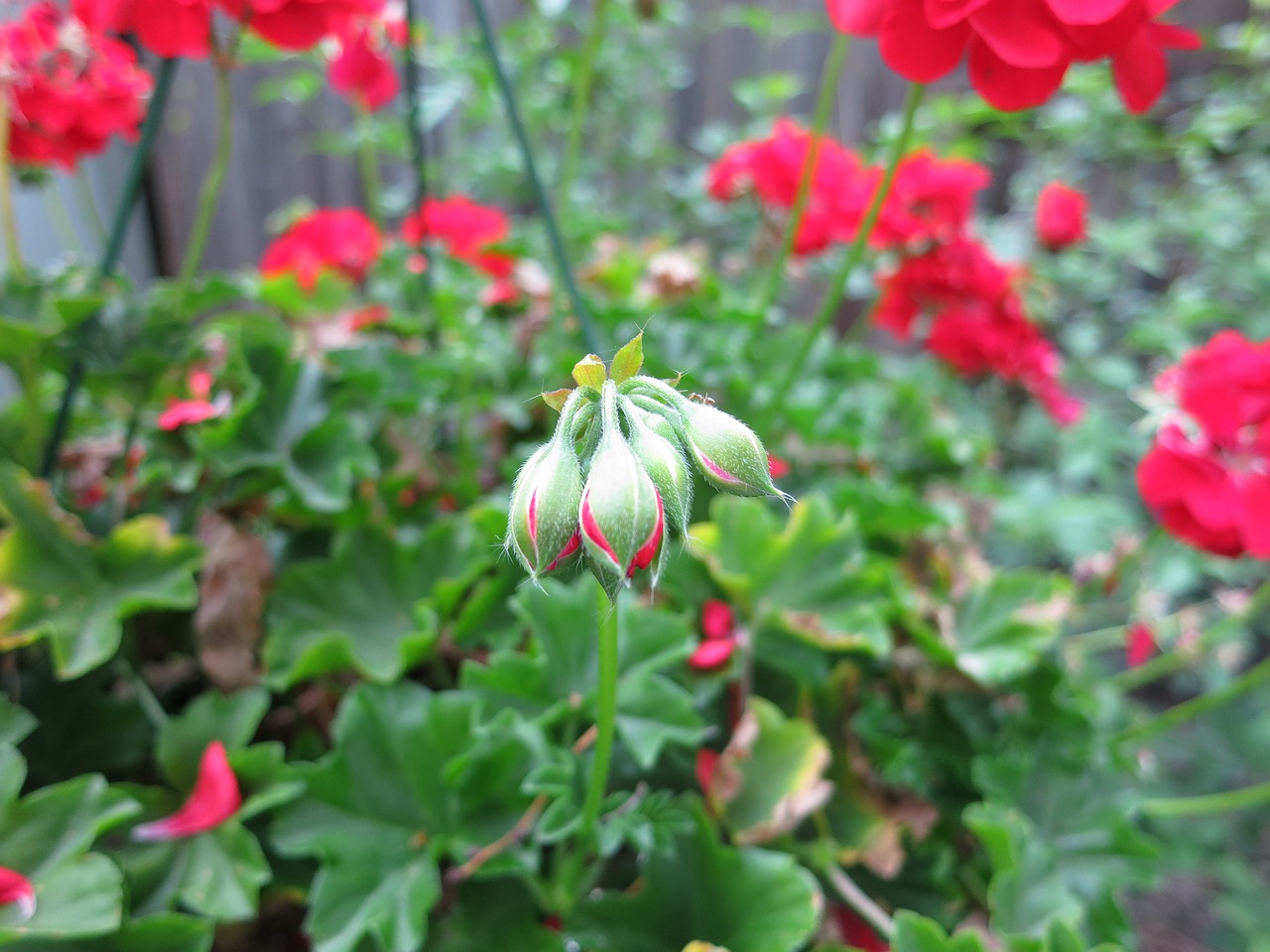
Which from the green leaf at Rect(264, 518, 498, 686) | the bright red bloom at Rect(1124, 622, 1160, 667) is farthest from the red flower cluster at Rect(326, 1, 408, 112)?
the bright red bloom at Rect(1124, 622, 1160, 667)

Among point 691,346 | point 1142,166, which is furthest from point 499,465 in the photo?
point 1142,166

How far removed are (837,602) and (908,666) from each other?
118 mm

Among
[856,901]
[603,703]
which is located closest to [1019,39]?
[603,703]

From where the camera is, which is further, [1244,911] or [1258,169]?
[1258,169]

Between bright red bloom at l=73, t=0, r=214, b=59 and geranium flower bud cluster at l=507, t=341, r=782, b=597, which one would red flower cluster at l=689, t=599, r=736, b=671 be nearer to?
geranium flower bud cluster at l=507, t=341, r=782, b=597

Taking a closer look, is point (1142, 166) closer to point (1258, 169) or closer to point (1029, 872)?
point (1258, 169)

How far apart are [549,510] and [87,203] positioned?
953mm

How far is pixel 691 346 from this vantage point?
865mm

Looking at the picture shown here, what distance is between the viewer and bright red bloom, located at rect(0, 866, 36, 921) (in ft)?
1.32

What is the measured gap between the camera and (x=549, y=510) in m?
0.29

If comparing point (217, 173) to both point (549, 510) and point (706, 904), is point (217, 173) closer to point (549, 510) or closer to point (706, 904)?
point (549, 510)

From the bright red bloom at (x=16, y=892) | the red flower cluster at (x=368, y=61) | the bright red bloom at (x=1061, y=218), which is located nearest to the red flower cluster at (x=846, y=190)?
the bright red bloom at (x=1061, y=218)

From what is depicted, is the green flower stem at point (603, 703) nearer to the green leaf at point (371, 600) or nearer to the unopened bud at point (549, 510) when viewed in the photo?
the unopened bud at point (549, 510)

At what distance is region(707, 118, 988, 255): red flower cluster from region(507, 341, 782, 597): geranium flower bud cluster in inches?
27.9
